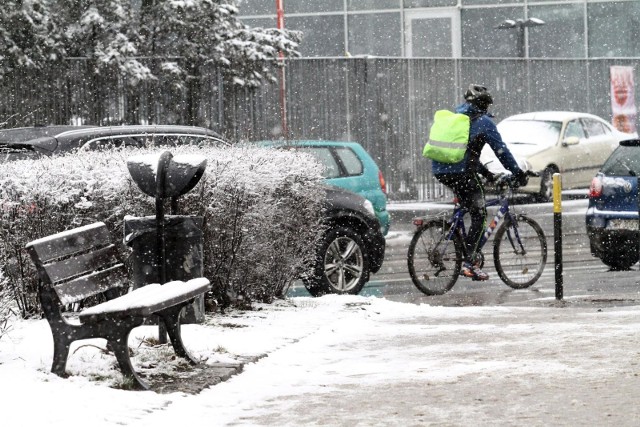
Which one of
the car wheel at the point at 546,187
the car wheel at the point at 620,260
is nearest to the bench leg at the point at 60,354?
the car wheel at the point at 620,260

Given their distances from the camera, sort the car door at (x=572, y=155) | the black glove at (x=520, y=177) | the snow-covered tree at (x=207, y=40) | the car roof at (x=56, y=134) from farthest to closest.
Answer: the car door at (x=572, y=155) → the snow-covered tree at (x=207, y=40) → the black glove at (x=520, y=177) → the car roof at (x=56, y=134)

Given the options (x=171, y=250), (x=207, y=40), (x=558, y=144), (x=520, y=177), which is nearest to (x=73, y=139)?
(x=171, y=250)

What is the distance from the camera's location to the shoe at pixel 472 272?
44.3ft

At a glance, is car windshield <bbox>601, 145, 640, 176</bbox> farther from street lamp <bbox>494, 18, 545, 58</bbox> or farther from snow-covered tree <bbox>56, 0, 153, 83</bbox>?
Result: street lamp <bbox>494, 18, 545, 58</bbox>

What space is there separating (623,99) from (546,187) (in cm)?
765

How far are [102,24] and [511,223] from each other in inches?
455

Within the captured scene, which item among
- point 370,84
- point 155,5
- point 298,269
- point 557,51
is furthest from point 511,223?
point 557,51

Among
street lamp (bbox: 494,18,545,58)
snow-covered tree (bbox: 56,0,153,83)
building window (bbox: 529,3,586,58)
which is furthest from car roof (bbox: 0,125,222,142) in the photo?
building window (bbox: 529,3,586,58)

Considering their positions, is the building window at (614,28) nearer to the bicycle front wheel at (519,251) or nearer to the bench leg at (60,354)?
the bicycle front wheel at (519,251)

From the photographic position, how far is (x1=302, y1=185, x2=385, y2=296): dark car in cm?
1313

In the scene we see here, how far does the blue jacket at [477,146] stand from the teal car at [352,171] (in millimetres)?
1796

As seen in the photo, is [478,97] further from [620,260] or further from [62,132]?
[62,132]

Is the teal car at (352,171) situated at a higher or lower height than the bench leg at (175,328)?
higher

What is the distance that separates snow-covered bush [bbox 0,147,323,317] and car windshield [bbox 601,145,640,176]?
5000 millimetres
